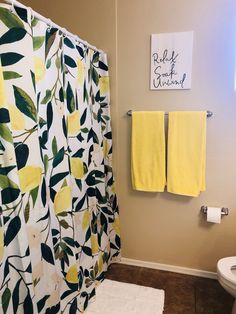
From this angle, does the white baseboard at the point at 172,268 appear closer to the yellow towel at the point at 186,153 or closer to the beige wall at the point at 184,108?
the beige wall at the point at 184,108

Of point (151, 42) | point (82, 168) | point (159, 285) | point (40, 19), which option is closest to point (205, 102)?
point (151, 42)

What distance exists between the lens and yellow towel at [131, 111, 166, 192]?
6.27 ft

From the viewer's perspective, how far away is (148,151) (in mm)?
1969

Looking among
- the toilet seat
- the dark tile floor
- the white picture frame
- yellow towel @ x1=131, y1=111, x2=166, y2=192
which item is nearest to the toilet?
the toilet seat

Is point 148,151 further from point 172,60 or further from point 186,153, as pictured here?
point 172,60

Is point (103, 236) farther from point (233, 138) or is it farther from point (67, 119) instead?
point (233, 138)

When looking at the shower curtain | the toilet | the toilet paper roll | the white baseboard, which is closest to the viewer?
the shower curtain

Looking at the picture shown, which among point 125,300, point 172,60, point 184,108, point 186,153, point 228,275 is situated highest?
point 172,60

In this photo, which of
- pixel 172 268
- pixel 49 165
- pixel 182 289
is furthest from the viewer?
pixel 172 268

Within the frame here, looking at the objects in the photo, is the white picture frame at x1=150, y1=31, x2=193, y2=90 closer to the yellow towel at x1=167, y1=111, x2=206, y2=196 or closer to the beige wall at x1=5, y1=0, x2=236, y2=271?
the beige wall at x1=5, y1=0, x2=236, y2=271

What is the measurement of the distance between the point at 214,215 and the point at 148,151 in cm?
69

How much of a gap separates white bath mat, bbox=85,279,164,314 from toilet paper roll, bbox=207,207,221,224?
67 cm

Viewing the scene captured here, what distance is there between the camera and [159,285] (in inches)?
77.6

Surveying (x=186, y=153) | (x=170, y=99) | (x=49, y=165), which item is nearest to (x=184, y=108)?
(x=170, y=99)
